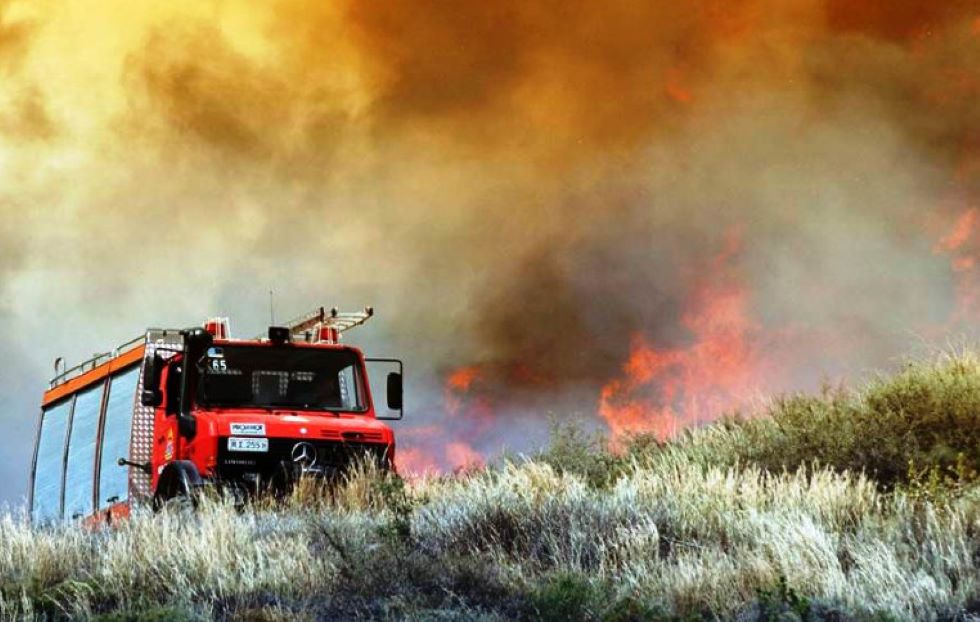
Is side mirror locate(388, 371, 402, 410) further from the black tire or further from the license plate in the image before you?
the black tire

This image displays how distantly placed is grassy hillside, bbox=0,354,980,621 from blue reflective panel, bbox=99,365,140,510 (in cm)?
374

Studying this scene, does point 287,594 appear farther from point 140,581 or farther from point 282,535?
point 282,535

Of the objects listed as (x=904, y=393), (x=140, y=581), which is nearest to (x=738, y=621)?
(x=140, y=581)

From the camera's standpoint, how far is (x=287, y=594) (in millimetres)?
10000

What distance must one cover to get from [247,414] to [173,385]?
100cm

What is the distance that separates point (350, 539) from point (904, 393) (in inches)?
343

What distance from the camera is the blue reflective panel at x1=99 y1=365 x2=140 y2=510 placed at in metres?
18.0

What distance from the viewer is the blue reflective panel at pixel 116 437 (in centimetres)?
1795

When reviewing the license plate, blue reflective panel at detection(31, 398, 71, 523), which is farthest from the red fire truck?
blue reflective panel at detection(31, 398, 71, 523)

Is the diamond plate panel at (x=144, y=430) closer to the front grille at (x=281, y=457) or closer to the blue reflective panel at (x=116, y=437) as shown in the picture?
the blue reflective panel at (x=116, y=437)

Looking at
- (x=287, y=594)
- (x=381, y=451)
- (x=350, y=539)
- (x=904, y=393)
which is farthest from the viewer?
(x=904, y=393)

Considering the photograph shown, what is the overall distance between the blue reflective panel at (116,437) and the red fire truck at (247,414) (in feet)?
0.13

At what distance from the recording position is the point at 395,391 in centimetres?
1622

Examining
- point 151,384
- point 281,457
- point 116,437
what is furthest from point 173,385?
point 116,437
